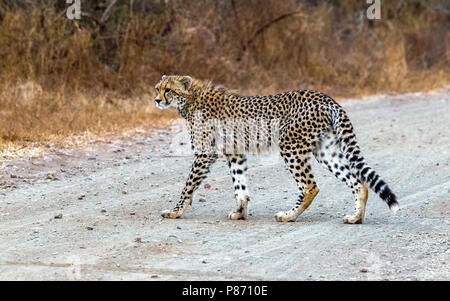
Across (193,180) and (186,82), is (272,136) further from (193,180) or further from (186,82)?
(186,82)

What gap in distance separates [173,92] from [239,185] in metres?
0.96

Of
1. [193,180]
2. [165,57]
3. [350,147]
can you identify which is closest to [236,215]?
[193,180]

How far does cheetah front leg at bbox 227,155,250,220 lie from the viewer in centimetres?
686

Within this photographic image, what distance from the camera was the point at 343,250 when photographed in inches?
226

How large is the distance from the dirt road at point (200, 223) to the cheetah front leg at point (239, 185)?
149 millimetres

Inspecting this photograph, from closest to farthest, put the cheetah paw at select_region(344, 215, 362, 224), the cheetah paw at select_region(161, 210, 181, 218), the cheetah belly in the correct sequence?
the cheetah paw at select_region(344, 215, 362, 224)
the cheetah paw at select_region(161, 210, 181, 218)
the cheetah belly

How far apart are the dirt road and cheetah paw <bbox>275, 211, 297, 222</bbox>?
0.12m

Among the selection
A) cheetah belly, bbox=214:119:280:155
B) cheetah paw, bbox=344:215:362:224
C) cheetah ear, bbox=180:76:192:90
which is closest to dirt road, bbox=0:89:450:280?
cheetah paw, bbox=344:215:362:224

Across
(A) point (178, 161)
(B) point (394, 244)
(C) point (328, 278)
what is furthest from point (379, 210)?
(A) point (178, 161)

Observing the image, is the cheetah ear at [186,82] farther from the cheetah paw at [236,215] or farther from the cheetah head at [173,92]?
the cheetah paw at [236,215]

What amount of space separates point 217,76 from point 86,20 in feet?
7.43

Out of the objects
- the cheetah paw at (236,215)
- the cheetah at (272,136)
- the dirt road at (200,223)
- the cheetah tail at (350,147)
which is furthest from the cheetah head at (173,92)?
the cheetah tail at (350,147)

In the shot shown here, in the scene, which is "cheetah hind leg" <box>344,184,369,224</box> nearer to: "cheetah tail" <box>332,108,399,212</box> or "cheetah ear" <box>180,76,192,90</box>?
"cheetah tail" <box>332,108,399,212</box>

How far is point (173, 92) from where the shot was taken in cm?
731
